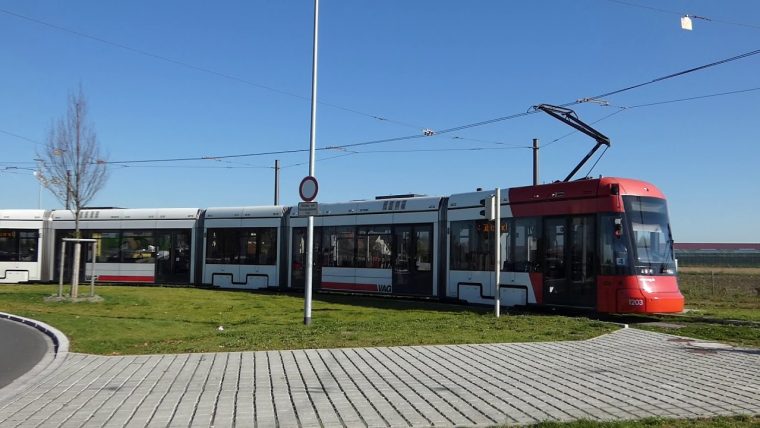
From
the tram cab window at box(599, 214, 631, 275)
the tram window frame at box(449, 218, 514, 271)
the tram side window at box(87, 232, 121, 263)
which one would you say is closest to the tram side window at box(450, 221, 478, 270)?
the tram window frame at box(449, 218, 514, 271)

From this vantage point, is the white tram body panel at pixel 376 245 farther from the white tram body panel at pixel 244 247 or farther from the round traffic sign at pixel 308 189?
the round traffic sign at pixel 308 189

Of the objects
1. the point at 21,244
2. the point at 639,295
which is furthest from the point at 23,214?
the point at 639,295

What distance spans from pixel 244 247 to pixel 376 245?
7.44m

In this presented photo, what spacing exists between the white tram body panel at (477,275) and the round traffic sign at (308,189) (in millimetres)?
6512

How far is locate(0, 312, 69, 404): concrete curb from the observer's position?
7402 mm

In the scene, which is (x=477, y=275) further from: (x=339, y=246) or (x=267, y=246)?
(x=267, y=246)

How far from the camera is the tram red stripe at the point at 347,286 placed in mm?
22531

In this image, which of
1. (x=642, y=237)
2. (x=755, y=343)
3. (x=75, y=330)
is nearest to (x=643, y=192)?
(x=642, y=237)

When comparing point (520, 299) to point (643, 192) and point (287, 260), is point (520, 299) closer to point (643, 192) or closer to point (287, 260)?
point (643, 192)

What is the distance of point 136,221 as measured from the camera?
28.7m

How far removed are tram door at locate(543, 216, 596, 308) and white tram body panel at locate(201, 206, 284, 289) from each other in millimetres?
12964

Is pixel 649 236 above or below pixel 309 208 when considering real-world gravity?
below

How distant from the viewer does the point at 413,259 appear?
21.2 meters

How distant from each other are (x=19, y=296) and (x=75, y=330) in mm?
10547
